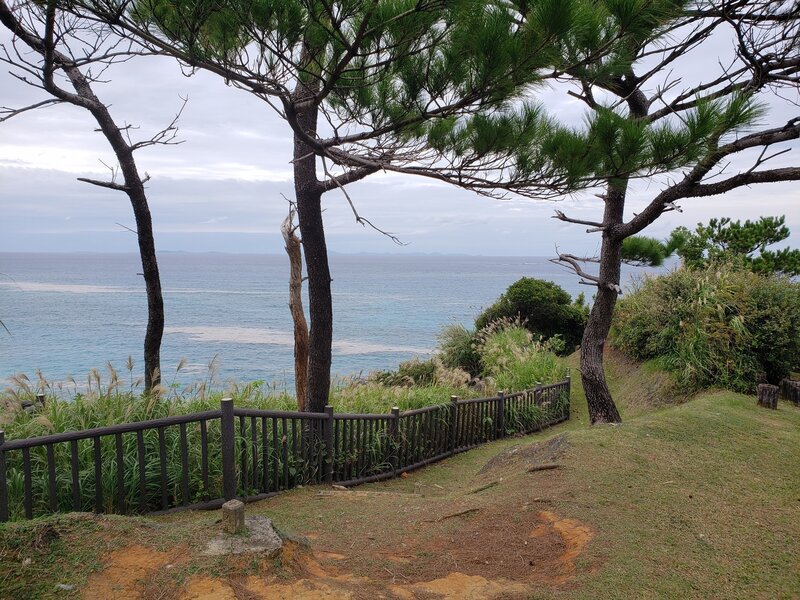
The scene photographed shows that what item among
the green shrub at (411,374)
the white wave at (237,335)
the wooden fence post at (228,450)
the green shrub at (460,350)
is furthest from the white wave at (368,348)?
the wooden fence post at (228,450)

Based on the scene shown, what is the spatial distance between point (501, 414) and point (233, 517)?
7.21 meters

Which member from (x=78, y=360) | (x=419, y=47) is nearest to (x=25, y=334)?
(x=78, y=360)

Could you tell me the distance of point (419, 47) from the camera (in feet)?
16.6

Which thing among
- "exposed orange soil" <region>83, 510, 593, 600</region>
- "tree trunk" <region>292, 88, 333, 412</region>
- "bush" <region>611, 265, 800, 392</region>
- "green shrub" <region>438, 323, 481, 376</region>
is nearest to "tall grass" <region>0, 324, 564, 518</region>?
"tree trunk" <region>292, 88, 333, 412</region>

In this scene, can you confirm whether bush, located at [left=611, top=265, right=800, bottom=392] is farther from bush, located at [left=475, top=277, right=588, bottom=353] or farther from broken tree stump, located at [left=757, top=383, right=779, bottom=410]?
bush, located at [left=475, top=277, right=588, bottom=353]

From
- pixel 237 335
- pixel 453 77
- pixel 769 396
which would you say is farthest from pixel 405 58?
pixel 237 335

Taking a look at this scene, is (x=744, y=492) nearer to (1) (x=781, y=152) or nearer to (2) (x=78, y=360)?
(1) (x=781, y=152)

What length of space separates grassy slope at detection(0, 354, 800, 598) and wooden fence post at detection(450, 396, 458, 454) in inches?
49.5

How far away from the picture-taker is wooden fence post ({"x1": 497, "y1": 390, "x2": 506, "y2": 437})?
9.95 metres

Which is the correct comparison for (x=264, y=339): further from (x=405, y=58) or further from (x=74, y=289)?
(x=74, y=289)

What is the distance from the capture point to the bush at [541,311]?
1661cm

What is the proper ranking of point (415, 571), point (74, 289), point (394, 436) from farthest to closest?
point (74, 289) < point (394, 436) < point (415, 571)

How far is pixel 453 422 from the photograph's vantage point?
347 inches

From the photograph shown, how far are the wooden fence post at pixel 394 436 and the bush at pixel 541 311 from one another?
30.6 ft
